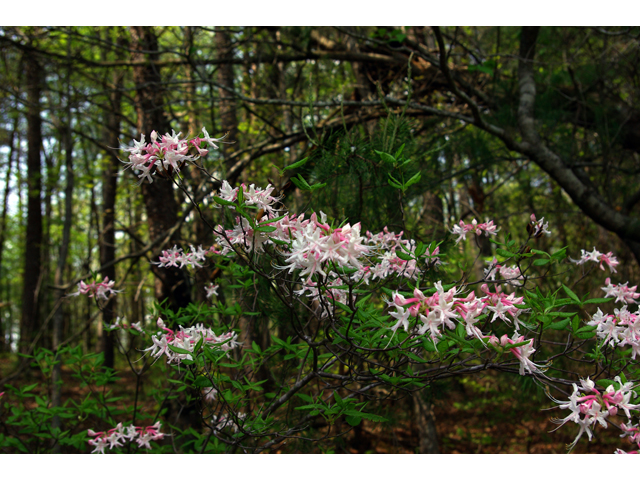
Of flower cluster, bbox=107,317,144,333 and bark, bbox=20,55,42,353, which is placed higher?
bark, bbox=20,55,42,353

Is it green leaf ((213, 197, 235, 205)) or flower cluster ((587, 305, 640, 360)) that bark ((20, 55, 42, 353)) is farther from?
flower cluster ((587, 305, 640, 360))

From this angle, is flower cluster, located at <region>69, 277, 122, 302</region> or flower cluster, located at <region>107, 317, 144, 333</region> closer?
flower cluster, located at <region>69, 277, 122, 302</region>

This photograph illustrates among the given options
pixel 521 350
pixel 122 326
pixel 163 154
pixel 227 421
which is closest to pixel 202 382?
pixel 227 421

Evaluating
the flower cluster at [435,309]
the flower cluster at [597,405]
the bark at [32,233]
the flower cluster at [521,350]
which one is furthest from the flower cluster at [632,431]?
the bark at [32,233]

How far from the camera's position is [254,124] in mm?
4816

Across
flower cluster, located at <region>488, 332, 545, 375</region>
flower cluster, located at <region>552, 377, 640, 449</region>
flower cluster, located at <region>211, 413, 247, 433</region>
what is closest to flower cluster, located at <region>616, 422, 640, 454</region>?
flower cluster, located at <region>552, 377, 640, 449</region>

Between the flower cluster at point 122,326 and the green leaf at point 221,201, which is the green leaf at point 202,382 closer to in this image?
the green leaf at point 221,201

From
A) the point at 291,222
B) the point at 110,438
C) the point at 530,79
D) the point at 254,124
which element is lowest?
the point at 110,438

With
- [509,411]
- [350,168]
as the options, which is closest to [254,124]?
[350,168]

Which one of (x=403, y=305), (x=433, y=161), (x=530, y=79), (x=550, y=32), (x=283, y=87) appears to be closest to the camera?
(x=403, y=305)

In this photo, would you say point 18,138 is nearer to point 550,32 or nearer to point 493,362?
point 550,32

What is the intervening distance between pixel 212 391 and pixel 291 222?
3.72 ft

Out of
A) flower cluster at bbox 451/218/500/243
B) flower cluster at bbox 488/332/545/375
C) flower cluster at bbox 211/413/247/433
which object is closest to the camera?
flower cluster at bbox 488/332/545/375

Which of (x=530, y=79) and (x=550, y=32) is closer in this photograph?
(x=530, y=79)
